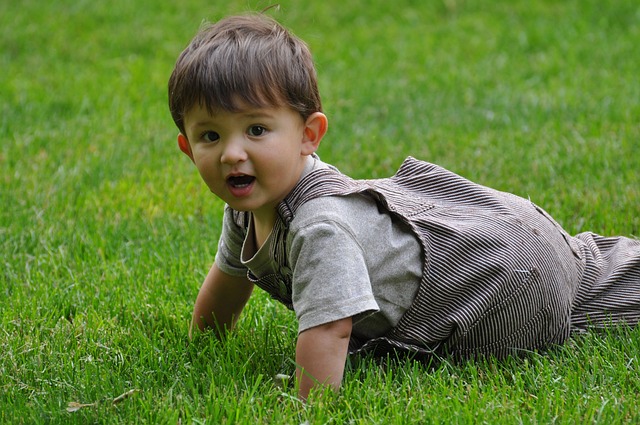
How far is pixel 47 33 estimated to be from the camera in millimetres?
7723

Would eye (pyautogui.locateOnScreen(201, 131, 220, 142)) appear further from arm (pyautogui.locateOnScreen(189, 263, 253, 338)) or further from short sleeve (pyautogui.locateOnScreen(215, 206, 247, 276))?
arm (pyautogui.locateOnScreen(189, 263, 253, 338))

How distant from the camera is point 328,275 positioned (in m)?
2.52

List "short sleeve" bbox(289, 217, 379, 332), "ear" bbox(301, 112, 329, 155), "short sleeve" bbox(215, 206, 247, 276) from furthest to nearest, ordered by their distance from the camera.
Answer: "short sleeve" bbox(215, 206, 247, 276) < "ear" bbox(301, 112, 329, 155) < "short sleeve" bbox(289, 217, 379, 332)

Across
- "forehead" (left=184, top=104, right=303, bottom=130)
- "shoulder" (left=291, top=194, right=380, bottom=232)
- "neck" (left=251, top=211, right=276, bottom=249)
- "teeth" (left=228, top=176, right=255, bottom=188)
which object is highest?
"forehead" (left=184, top=104, right=303, bottom=130)

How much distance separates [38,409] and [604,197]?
2607 mm

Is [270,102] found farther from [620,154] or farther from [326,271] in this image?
[620,154]

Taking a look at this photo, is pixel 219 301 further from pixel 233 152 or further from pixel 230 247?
pixel 233 152

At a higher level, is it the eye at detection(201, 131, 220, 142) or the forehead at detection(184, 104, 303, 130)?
the forehead at detection(184, 104, 303, 130)

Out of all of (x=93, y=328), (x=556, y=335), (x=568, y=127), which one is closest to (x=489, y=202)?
(x=556, y=335)

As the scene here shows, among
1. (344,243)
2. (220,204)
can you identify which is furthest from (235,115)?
(220,204)

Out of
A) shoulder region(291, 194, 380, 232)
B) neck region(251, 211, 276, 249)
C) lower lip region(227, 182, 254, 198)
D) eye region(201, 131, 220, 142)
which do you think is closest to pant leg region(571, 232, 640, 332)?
shoulder region(291, 194, 380, 232)

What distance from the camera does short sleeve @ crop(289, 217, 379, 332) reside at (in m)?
2.50

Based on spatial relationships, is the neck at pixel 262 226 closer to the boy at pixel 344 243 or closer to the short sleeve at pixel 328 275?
the boy at pixel 344 243

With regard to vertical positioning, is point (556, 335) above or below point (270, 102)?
below
